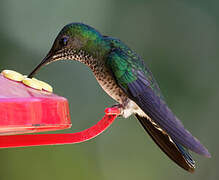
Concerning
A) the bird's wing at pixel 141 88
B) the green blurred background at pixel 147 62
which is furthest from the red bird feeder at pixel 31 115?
the green blurred background at pixel 147 62

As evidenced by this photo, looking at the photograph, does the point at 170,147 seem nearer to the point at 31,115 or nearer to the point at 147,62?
the point at 31,115

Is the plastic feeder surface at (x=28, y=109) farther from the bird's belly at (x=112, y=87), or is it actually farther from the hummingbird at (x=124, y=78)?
the bird's belly at (x=112, y=87)

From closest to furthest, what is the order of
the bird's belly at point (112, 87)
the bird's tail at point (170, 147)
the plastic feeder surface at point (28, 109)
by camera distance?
the plastic feeder surface at point (28, 109)
the bird's tail at point (170, 147)
the bird's belly at point (112, 87)

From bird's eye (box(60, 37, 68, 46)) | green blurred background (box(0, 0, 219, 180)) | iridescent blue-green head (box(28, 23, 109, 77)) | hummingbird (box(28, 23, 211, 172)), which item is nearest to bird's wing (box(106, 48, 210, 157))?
hummingbird (box(28, 23, 211, 172))

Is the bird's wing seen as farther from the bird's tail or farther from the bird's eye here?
the bird's eye

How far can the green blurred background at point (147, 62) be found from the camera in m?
5.21

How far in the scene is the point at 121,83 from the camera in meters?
3.14

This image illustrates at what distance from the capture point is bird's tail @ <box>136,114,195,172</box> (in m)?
2.82

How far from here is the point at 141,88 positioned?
3.13 m

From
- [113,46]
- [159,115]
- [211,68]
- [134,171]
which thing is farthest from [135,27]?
[159,115]

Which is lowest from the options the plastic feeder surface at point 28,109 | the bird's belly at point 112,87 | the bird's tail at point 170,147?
the bird's tail at point 170,147

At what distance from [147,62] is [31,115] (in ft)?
13.4

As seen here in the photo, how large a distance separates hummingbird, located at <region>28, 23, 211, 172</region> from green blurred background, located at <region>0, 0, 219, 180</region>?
6.54 feet

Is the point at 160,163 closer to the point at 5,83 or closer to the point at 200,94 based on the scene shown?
the point at 200,94
